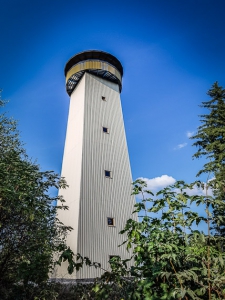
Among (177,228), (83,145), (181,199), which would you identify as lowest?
(177,228)

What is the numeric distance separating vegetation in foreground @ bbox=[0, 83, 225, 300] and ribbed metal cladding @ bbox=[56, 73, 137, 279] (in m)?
3.96

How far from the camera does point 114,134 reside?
14.0 meters

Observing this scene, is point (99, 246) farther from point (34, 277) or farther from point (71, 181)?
point (34, 277)

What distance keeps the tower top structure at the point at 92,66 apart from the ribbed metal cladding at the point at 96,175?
2.12 ft

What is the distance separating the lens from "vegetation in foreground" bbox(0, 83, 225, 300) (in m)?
1.83

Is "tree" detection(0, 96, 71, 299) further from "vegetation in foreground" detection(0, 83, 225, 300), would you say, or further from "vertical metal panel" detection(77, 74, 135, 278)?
"vertical metal panel" detection(77, 74, 135, 278)

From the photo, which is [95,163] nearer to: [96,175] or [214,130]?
[96,175]

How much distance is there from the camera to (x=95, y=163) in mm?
11906

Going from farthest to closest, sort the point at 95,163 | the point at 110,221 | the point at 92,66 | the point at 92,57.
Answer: the point at 92,57, the point at 92,66, the point at 95,163, the point at 110,221

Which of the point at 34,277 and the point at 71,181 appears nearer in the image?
the point at 34,277

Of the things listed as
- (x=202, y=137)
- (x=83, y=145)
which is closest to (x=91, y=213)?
(x=83, y=145)

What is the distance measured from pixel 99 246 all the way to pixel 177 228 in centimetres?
855

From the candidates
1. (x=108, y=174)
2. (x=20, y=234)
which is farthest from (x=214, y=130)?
(x=20, y=234)

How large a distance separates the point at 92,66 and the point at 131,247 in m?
15.9
